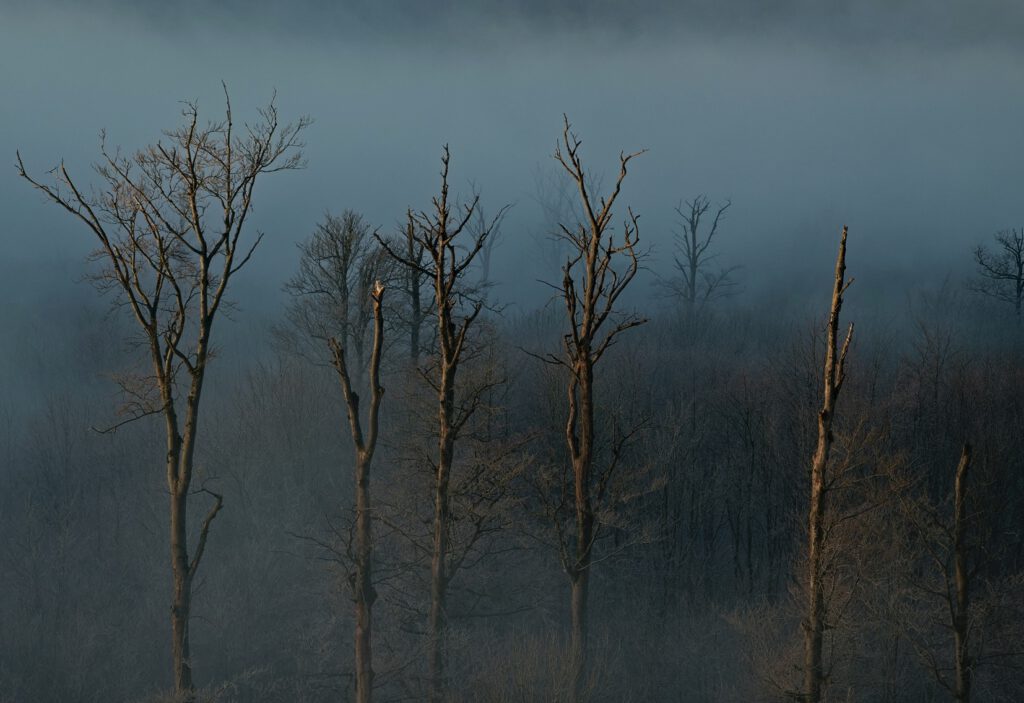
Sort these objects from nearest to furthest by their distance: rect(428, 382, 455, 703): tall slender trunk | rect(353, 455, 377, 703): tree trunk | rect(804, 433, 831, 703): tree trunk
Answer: rect(804, 433, 831, 703): tree trunk
rect(353, 455, 377, 703): tree trunk
rect(428, 382, 455, 703): tall slender trunk

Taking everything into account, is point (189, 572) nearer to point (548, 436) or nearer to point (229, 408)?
point (548, 436)

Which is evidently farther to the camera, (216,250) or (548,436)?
(548,436)

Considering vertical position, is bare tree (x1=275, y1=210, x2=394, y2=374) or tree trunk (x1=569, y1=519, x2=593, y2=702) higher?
bare tree (x1=275, y1=210, x2=394, y2=374)

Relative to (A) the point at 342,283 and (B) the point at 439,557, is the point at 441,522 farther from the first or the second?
(A) the point at 342,283

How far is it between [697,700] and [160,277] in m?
16.7

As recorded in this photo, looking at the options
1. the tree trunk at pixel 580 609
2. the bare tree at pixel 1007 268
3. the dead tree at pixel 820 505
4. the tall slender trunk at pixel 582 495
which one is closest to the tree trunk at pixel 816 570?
the dead tree at pixel 820 505

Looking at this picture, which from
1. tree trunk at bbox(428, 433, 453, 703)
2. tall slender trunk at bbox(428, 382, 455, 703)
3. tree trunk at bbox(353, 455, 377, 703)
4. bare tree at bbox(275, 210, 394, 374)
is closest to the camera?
tree trunk at bbox(353, 455, 377, 703)

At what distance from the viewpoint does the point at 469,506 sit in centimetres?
1825

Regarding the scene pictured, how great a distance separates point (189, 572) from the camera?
1360cm

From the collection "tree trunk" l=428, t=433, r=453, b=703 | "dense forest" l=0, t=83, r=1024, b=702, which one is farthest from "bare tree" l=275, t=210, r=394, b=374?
"tree trunk" l=428, t=433, r=453, b=703

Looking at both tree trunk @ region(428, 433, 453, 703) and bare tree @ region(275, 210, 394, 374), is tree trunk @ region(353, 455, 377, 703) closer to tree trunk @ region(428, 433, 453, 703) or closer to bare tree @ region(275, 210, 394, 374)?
tree trunk @ region(428, 433, 453, 703)

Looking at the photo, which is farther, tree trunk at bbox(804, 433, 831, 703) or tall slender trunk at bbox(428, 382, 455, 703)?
tall slender trunk at bbox(428, 382, 455, 703)

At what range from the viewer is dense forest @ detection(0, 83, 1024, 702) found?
14.1 m

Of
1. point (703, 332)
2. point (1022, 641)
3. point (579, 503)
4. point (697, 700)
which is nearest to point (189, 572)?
point (579, 503)
